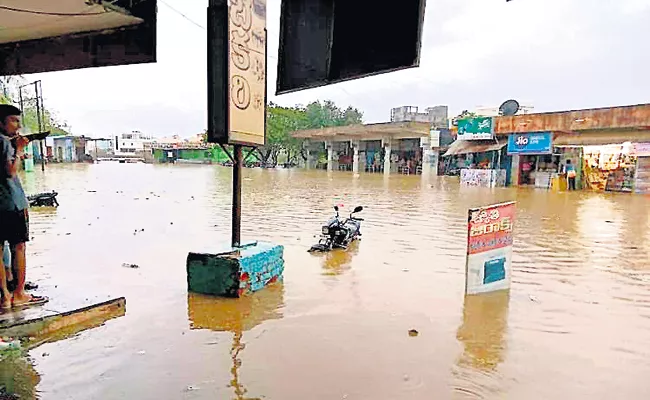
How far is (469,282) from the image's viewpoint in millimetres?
6168

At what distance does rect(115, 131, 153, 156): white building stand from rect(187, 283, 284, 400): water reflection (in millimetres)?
106727

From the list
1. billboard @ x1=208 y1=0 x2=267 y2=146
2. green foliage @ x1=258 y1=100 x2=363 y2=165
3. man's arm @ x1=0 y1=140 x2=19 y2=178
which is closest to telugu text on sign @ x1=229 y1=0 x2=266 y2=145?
billboard @ x1=208 y1=0 x2=267 y2=146

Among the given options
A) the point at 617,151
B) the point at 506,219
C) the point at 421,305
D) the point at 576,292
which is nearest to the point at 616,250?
the point at 576,292

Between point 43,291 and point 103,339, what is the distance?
1.29 meters

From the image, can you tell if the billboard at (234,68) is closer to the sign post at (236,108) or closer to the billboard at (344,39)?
the sign post at (236,108)

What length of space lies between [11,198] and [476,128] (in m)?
30.0

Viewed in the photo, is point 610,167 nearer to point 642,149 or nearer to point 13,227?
point 642,149

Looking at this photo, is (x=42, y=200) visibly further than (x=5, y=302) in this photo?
Yes

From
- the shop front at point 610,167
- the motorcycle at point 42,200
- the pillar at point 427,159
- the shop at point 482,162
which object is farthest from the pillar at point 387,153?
the motorcycle at point 42,200

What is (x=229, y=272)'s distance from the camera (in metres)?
5.83

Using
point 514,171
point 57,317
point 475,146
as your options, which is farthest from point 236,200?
point 475,146

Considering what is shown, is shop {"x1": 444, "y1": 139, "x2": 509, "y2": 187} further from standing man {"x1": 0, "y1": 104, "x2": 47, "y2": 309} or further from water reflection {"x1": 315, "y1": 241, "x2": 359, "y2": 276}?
standing man {"x1": 0, "y1": 104, "x2": 47, "y2": 309}

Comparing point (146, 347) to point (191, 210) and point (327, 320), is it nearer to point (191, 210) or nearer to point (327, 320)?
point (327, 320)

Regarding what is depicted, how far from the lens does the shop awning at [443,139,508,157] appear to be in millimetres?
30906
